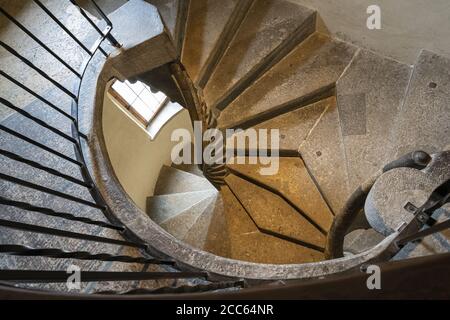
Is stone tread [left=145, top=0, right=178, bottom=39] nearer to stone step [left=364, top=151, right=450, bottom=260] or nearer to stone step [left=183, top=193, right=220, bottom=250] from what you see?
stone step [left=183, top=193, right=220, bottom=250]

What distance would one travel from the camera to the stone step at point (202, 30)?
4324 millimetres

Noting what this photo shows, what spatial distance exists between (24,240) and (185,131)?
5.31 m

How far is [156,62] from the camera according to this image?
11.4ft

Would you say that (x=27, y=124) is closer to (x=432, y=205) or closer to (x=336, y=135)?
(x=432, y=205)

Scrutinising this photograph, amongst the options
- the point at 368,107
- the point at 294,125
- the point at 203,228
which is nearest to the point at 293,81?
the point at 294,125

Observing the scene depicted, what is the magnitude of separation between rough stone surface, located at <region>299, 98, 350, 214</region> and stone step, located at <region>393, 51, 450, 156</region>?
31.8 inches

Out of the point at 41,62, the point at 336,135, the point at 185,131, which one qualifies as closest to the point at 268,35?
the point at 336,135

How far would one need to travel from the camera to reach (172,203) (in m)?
5.87

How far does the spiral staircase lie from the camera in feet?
8.59

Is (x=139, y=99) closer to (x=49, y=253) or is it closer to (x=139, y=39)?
(x=139, y=39)

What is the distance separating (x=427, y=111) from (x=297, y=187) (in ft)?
4.85

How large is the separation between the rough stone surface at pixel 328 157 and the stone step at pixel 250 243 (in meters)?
0.73

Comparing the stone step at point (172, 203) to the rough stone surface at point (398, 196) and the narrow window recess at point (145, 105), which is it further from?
the rough stone surface at point (398, 196)

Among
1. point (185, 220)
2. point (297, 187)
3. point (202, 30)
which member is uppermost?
point (202, 30)
